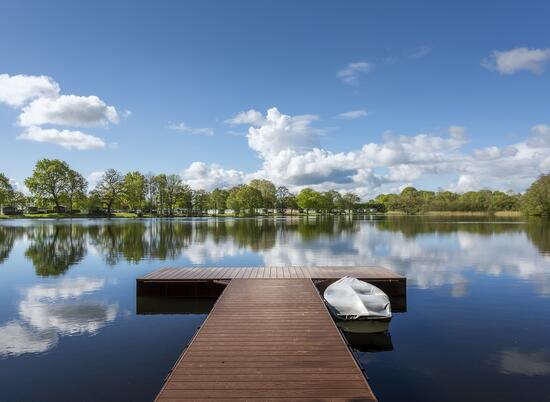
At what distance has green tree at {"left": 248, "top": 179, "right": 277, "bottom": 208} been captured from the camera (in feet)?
436

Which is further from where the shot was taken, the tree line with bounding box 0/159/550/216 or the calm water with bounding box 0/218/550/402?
the tree line with bounding box 0/159/550/216

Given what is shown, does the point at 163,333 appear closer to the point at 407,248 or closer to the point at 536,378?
the point at 536,378

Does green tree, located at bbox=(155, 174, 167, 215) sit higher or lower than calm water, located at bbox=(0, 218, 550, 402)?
higher

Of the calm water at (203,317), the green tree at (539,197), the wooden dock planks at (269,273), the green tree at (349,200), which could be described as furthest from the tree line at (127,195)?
the wooden dock planks at (269,273)

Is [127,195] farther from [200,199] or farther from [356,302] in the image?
[356,302]

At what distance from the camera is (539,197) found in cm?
9575

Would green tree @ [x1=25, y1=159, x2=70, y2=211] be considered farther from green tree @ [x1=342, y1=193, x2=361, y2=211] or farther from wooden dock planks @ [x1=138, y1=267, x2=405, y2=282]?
green tree @ [x1=342, y1=193, x2=361, y2=211]

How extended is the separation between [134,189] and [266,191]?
146ft

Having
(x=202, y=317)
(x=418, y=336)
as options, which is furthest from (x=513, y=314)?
(x=202, y=317)

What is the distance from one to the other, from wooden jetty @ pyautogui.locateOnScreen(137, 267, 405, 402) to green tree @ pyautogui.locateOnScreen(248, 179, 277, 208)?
116507mm

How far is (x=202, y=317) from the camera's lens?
1422 cm

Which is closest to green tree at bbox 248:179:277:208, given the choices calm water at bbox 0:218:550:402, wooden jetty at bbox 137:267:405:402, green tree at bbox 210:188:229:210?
green tree at bbox 210:188:229:210

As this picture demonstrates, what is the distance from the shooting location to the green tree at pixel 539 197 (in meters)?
94.6

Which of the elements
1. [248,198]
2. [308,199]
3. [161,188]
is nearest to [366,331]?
[248,198]
